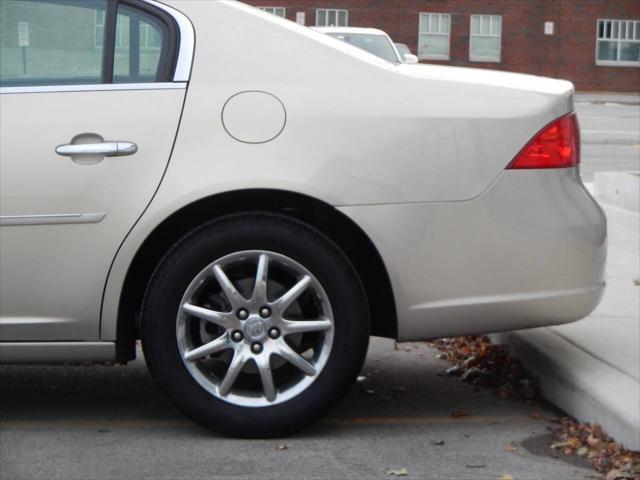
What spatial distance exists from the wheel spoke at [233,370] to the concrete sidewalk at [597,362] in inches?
51.0

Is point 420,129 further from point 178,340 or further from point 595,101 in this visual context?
point 595,101

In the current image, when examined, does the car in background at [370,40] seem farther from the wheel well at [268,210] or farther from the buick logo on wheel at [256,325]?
the buick logo on wheel at [256,325]

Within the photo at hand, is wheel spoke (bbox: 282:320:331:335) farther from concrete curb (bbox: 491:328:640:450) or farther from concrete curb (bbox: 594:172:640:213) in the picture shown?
concrete curb (bbox: 594:172:640:213)

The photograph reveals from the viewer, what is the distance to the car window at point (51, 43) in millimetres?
4820

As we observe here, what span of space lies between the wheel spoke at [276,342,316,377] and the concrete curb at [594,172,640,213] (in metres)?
6.17

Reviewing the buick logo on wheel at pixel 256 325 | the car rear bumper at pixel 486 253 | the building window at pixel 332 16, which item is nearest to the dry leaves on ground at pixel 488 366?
the car rear bumper at pixel 486 253

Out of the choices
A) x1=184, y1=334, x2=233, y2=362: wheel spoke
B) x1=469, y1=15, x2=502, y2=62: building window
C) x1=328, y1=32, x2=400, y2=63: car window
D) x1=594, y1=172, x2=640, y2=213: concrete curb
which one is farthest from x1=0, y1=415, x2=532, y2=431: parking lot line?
x1=469, y1=15, x2=502, y2=62: building window

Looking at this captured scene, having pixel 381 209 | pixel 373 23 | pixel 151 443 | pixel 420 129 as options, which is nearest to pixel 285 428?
pixel 151 443

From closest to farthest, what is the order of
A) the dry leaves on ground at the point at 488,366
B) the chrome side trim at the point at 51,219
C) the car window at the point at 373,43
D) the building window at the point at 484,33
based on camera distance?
the chrome side trim at the point at 51,219, the dry leaves on ground at the point at 488,366, the car window at the point at 373,43, the building window at the point at 484,33

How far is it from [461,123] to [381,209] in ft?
1.39

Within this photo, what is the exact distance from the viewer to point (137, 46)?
484 centimetres

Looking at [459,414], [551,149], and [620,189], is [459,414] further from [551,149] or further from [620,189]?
[620,189]

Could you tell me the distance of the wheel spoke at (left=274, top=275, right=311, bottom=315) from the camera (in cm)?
471

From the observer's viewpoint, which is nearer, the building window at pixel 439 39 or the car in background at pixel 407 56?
the car in background at pixel 407 56
